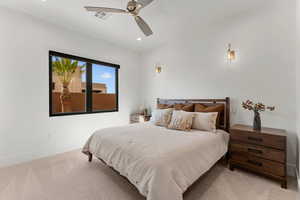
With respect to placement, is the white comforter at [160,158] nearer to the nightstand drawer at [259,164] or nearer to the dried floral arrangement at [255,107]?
the nightstand drawer at [259,164]

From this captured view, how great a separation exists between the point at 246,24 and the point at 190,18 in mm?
1084

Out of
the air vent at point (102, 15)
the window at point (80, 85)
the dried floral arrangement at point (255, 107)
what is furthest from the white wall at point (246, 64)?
the window at point (80, 85)

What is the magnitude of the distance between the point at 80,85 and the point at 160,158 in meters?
3.09

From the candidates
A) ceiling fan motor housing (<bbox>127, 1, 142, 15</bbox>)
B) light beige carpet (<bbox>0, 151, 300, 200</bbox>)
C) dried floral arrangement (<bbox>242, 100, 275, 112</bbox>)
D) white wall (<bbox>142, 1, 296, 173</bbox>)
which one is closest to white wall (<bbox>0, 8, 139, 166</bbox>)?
light beige carpet (<bbox>0, 151, 300, 200</bbox>)

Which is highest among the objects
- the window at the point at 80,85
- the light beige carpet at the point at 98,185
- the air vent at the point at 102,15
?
the air vent at the point at 102,15

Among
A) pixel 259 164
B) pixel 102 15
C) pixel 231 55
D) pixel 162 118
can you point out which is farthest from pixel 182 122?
pixel 102 15

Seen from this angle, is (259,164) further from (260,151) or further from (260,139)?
(260,139)

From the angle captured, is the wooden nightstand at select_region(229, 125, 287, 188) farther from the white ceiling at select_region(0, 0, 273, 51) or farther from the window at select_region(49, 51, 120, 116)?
the window at select_region(49, 51, 120, 116)

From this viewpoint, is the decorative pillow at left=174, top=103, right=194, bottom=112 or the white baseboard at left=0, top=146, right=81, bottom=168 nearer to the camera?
the white baseboard at left=0, top=146, right=81, bottom=168

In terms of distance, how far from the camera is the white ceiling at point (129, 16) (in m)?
2.39

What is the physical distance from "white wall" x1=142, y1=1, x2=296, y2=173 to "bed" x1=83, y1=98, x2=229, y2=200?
0.98 meters

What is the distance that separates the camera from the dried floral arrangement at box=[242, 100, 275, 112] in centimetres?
236

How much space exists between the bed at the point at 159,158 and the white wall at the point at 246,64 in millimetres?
980

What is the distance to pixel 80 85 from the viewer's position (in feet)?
12.0
